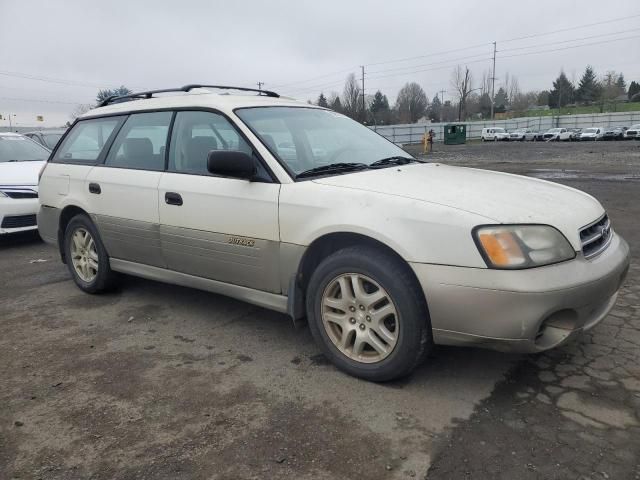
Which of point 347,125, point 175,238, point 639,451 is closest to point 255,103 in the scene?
point 347,125

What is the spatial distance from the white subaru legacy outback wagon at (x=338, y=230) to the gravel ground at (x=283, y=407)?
1.12 ft

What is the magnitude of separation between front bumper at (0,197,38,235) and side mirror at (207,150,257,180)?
481 cm

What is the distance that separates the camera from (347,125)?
4.19 m

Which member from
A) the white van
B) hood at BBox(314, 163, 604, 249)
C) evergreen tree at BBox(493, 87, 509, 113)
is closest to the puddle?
hood at BBox(314, 163, 604, 249)

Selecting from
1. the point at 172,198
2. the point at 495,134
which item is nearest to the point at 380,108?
the point at 495,134

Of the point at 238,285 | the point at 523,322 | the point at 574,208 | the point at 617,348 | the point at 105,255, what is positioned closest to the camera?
the point at 523,322

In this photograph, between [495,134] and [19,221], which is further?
[495,134]

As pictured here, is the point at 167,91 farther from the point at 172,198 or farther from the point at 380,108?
the point at 380,108

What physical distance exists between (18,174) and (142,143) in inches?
156

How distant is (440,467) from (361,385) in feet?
2.61

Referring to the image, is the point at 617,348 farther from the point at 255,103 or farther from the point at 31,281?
the point at 31,281

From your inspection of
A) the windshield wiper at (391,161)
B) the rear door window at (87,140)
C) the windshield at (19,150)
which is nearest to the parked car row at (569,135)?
the windshield at (19,150)

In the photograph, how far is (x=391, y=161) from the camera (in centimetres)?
377

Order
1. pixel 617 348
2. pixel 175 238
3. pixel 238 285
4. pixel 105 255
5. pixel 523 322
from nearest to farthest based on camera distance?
pixel 523 322, pixel 617 348, pixel 238 285, pixel 175 238, pixel 105 255
